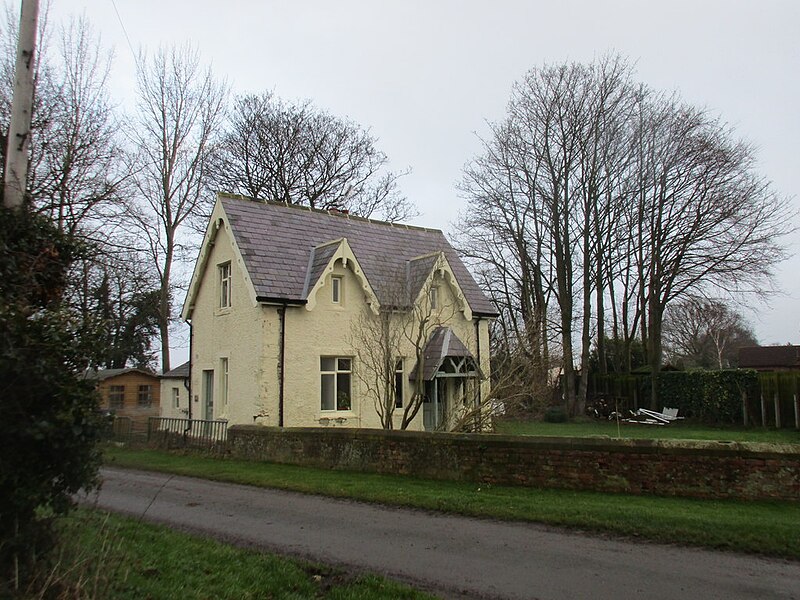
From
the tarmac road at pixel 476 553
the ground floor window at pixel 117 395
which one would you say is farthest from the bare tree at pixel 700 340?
the tarmac road at pixel 476 553

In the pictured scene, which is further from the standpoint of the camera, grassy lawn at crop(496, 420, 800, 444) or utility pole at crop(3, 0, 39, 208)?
grassy lawn at crop(496, 420, 800, 444)

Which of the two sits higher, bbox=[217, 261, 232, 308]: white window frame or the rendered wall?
bbox=[217, 261, 232, 308]: white window frame

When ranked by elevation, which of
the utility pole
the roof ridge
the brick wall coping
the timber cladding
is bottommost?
the timber cladding

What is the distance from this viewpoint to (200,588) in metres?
5.93

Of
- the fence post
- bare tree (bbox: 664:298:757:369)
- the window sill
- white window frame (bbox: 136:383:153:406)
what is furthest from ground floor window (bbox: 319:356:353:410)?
bare tree (bbox: 664:298:757:369)

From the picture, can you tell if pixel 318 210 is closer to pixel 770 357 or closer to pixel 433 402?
pixel 433 402

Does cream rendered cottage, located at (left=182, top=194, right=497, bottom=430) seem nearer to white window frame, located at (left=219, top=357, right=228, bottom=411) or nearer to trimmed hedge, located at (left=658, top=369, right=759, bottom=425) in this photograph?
white window frame, located at (left=219, top=357, right=228, bottom=411)

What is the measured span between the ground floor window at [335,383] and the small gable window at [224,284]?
4179mm

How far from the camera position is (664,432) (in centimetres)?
2589

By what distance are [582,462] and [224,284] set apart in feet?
50.2

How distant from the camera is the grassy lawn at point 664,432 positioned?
73.0 ft

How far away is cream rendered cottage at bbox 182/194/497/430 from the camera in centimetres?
1983

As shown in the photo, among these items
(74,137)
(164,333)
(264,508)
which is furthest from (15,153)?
(164,333)

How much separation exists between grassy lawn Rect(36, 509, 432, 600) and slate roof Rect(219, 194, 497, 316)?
11.3m
